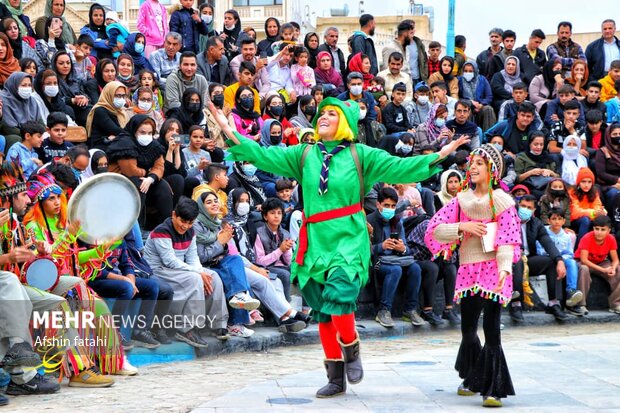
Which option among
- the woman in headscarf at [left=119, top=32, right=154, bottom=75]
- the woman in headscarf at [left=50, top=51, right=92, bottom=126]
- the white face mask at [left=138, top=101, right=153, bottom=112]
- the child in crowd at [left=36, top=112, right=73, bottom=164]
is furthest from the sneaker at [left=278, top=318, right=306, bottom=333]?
the woman in headscarf at [left=119, top=32, right=154, bottom=75]

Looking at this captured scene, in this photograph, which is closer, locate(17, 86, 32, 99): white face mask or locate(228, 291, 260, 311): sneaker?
locate(228, 291, 260, 311): sneaker

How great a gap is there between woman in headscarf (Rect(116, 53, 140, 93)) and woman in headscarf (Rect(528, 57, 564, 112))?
7560mm

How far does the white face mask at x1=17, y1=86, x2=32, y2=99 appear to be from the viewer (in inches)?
503

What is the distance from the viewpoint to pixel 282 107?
15.8 metres

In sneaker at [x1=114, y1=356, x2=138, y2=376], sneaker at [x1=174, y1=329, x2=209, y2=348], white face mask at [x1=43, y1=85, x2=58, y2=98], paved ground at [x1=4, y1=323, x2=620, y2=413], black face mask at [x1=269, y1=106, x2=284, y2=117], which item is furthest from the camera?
black face mask at [x1=269, y1=106, x2=284, y2=117]

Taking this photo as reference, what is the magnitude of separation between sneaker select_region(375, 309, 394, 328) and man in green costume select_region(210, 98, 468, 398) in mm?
4456

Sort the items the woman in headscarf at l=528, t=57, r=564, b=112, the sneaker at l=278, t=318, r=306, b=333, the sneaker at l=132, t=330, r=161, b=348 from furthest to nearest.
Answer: the woman in headscarf at l=528, t=57, r=564, b=112 < the sneaker at l=278, t=318, r=306, b=333 < the sneaker at l=132, t=330, r=161, b=348

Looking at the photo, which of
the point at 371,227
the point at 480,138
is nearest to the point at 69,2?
the point at 480,138

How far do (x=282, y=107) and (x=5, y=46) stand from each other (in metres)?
4.07

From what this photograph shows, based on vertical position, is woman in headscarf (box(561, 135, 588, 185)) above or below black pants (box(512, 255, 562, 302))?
above

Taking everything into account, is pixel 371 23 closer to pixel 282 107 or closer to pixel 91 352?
pixel 282 107

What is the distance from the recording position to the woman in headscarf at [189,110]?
14.5 metres

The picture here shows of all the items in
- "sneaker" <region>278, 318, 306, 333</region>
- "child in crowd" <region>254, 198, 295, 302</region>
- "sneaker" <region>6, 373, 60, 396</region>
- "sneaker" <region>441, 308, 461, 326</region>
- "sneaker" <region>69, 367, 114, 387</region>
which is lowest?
"sneaker" <region>441, 308, 461, 326</region>

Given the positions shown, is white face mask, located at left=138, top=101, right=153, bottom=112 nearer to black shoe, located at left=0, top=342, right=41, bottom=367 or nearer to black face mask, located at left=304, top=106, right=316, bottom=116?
black face mask, located at left=304, top=106, right=316, bottom=116
